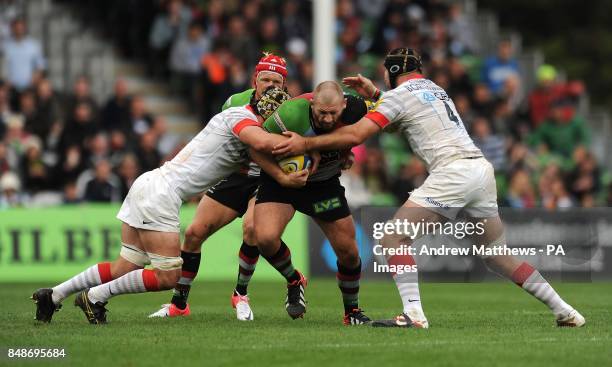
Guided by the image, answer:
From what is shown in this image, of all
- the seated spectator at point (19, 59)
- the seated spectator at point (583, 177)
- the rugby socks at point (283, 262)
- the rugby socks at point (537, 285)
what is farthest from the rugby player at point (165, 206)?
the seated spectator at point (583, 177)

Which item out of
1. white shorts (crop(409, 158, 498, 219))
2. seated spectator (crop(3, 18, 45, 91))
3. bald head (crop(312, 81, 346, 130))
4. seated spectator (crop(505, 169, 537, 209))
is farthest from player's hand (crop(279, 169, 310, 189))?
seated spectator (crop(3, 18, 45, 91))

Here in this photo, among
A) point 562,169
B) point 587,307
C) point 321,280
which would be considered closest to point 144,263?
point 587,307

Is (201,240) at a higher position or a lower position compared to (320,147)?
lower

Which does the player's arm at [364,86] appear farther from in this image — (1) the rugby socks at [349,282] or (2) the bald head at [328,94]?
(1) the rugby socks at [349,282]

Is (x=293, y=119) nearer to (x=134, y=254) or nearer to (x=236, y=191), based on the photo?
(x=236, y=191)

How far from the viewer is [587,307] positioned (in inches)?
569

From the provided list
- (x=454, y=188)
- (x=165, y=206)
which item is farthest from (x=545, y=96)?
(x=165, y=206)

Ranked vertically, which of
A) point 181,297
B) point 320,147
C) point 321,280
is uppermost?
point 320,147

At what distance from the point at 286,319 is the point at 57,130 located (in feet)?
33.7

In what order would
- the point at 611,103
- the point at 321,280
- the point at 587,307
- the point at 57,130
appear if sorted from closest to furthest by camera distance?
the point at 587,307
the point at 321,280
the point at 57,130
the point at 611,103

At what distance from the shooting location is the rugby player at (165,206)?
11.8 metres

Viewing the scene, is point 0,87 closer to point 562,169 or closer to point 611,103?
point 562,169

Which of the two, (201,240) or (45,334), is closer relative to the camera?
(45,334)

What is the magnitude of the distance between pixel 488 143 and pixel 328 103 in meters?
12.6
